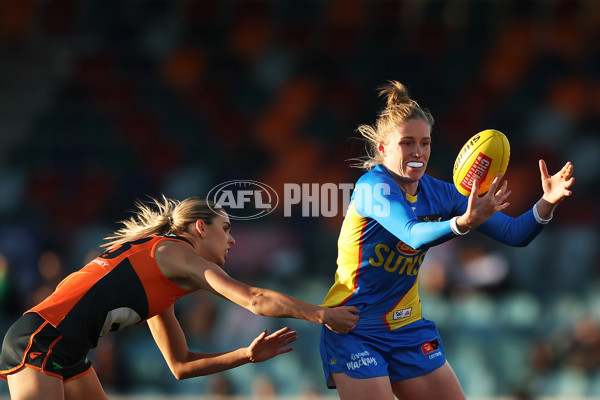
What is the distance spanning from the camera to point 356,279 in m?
4.43

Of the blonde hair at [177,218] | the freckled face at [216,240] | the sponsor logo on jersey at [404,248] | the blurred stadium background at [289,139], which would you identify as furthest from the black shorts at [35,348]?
the blurred stadium background at [289,139]

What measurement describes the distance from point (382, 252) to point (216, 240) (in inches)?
35.7

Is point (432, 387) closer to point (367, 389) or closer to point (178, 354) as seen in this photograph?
point (367, 389)

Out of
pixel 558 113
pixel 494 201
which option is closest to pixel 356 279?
pixel 494 201

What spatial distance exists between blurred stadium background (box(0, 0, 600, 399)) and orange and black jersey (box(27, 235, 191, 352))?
4776 mm

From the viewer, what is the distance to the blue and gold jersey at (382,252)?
434cm

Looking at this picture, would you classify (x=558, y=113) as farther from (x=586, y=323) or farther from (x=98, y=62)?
(x=98, y=62)

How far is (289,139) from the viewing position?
13.1 meters

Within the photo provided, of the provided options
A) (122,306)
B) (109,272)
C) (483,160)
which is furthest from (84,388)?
(483,160)

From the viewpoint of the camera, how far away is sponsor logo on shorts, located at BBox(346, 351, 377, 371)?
169 inches

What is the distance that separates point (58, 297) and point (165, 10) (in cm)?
1275

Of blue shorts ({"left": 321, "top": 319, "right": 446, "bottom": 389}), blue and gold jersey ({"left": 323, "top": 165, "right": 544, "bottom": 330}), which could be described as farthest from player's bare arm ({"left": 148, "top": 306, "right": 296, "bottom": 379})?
blue and gold jersey ({"left": 323, "top": 165, "right": 544, "bottom": 330})

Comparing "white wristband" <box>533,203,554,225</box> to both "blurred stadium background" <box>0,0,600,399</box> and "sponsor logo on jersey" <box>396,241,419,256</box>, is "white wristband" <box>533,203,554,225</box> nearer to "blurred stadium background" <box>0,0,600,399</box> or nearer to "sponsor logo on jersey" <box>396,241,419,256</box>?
"sponsor logo on jersey" <box>396,241,419,256</box>

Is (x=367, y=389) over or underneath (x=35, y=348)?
underneath
